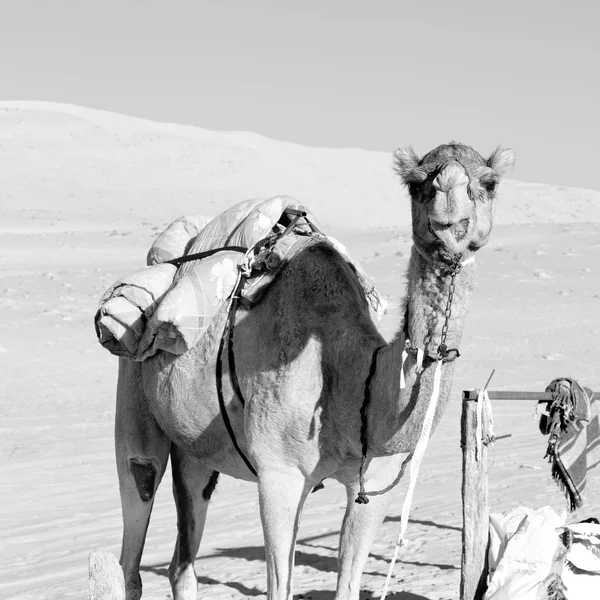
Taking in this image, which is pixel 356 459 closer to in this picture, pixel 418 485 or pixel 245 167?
pixel 418 485

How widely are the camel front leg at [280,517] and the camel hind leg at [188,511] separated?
→ 1491mm

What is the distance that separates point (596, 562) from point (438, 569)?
2141mm

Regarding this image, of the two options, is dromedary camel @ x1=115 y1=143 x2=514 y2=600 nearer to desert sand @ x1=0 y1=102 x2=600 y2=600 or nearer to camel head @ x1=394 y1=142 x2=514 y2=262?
camel head @ x1=394 y1=142 x2=514 y2=262

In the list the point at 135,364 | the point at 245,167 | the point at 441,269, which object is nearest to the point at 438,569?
the point at 135,364

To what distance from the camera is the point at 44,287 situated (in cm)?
2208

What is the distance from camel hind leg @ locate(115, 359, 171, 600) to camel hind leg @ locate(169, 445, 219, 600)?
0.60ft

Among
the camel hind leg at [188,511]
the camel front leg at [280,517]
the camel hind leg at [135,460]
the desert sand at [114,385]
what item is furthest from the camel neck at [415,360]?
the camel hind leg at [188,511]

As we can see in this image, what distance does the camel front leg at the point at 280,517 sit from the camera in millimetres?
5219

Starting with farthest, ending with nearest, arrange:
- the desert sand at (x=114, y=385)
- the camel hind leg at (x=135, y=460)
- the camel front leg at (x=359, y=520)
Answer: the desert sand at (x=114, y=385)
the camel hind leg at (x=135, y=460)
the camel front leg at (x=359, y=520)

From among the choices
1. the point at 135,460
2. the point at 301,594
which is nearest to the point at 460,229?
the point at 135,460

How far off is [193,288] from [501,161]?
194 cm

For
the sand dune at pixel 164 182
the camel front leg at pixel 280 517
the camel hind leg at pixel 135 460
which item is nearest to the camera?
the camel front leg at pixel 280 517

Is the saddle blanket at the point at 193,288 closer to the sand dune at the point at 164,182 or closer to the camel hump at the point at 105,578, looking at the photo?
the camel hump at the point at 105,578

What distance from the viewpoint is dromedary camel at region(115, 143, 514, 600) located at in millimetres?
4355
